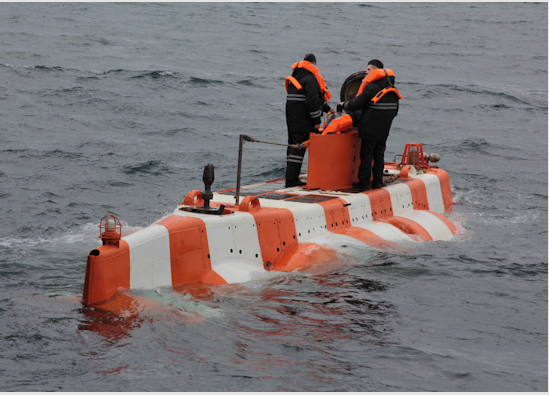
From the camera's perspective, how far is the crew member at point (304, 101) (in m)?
11.4

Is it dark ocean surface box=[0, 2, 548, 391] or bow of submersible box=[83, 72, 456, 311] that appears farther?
bow of submersible box=[83, 72, 456, 311]

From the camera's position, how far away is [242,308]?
8.03m

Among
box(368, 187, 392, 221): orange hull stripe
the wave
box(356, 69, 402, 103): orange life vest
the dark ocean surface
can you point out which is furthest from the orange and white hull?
the wave

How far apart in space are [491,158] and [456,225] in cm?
835

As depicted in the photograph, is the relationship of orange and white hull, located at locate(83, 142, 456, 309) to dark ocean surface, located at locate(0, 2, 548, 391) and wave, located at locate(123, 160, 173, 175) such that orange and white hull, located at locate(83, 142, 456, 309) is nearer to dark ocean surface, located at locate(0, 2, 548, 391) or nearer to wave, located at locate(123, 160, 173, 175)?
dark ocean surface, located at locate(0, 2, 548, 391)

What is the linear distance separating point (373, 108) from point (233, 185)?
549 cm

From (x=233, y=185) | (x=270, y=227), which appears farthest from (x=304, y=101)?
(x=233, y=185)

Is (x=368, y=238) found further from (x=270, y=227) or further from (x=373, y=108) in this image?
(x=373, y=108)

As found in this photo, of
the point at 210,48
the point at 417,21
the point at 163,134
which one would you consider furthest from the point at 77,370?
the point at 417,21

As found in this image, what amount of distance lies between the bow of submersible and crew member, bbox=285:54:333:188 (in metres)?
0.32

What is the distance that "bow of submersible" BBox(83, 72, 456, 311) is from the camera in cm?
805

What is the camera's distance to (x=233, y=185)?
1619 cm

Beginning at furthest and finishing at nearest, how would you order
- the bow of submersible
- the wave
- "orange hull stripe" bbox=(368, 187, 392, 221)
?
the wave, "orange hull stripe" bbox=(368, 187, 392, 221), the bow of submersible

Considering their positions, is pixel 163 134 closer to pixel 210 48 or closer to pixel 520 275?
pixel 520 275
